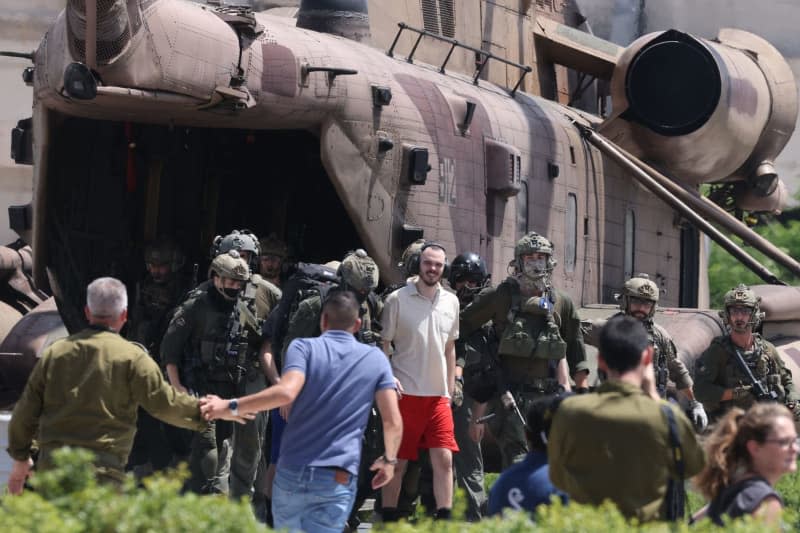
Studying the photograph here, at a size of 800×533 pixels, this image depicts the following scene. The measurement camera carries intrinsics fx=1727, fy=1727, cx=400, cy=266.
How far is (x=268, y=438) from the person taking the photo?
36.7ft

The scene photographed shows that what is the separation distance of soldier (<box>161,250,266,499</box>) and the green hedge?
429 cm

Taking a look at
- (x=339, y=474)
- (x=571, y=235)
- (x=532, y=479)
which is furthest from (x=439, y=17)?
(x=532, y=479)

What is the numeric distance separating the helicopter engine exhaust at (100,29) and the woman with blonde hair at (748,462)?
5.29 meters

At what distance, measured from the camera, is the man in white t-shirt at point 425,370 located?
9828 mm

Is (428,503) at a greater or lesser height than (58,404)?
lesser

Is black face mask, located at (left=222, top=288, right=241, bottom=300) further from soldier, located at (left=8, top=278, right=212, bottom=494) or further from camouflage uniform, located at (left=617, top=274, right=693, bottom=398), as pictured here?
soldier, located at (left=8, top=278, right=212, bottom=494)

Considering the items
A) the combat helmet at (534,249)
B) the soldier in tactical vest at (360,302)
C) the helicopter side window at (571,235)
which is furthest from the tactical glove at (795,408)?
the soldier in tactical vest at (360,302)

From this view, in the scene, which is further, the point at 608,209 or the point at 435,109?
the point at 608,209

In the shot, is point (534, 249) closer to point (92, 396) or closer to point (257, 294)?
point (257, 294)

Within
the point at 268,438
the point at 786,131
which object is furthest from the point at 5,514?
the point at 786,131

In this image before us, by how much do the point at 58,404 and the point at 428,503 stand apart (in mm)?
3269

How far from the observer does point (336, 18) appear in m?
13.1

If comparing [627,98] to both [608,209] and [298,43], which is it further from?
[298,43]

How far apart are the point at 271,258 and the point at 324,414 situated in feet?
14.7
